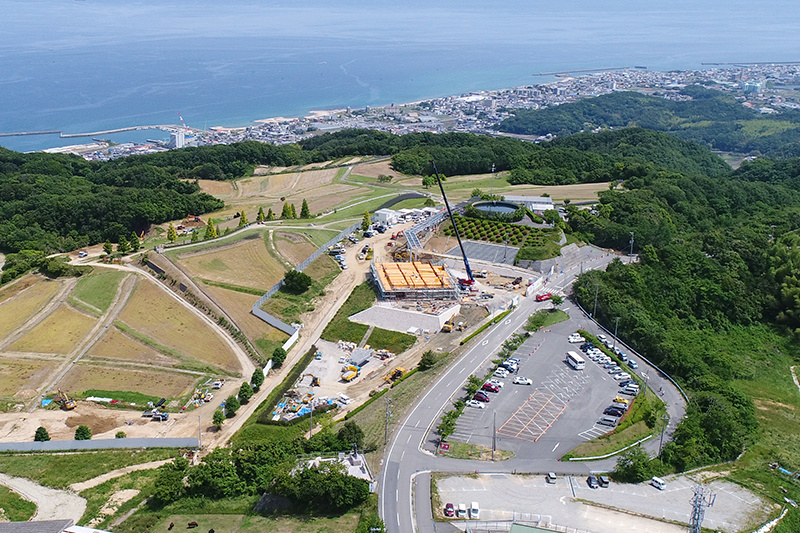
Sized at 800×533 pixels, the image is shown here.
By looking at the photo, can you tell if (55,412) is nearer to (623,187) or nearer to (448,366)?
(448,366)

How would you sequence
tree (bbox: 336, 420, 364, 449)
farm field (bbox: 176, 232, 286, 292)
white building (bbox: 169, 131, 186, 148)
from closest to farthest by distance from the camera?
tree (bbox: 336, 420, 364, 449) → farm field (bbox: 176, 232, 286, 292) → white building (bbox: 169, 131, 186, 148)

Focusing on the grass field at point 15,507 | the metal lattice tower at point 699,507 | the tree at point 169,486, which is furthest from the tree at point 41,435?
the metal lattice tower at point 699,507

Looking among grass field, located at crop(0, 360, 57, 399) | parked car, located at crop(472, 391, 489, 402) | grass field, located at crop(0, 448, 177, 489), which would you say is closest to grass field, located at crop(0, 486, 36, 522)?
grass field, located at crop(0, 448, 177, 489)

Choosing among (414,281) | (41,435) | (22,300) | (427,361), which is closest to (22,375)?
(41,435)

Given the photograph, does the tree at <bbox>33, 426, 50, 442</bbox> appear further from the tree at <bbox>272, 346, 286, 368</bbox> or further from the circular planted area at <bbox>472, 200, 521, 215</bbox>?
the circular planted area at <bbox>472, 200, 521, 215</bbox>

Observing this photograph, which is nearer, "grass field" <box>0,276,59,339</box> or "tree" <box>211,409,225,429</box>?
"tree" <box>211,409,225,429</box>

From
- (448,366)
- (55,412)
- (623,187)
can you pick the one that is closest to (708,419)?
(448,366)

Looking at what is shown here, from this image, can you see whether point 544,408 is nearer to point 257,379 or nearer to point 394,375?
point 394,375
